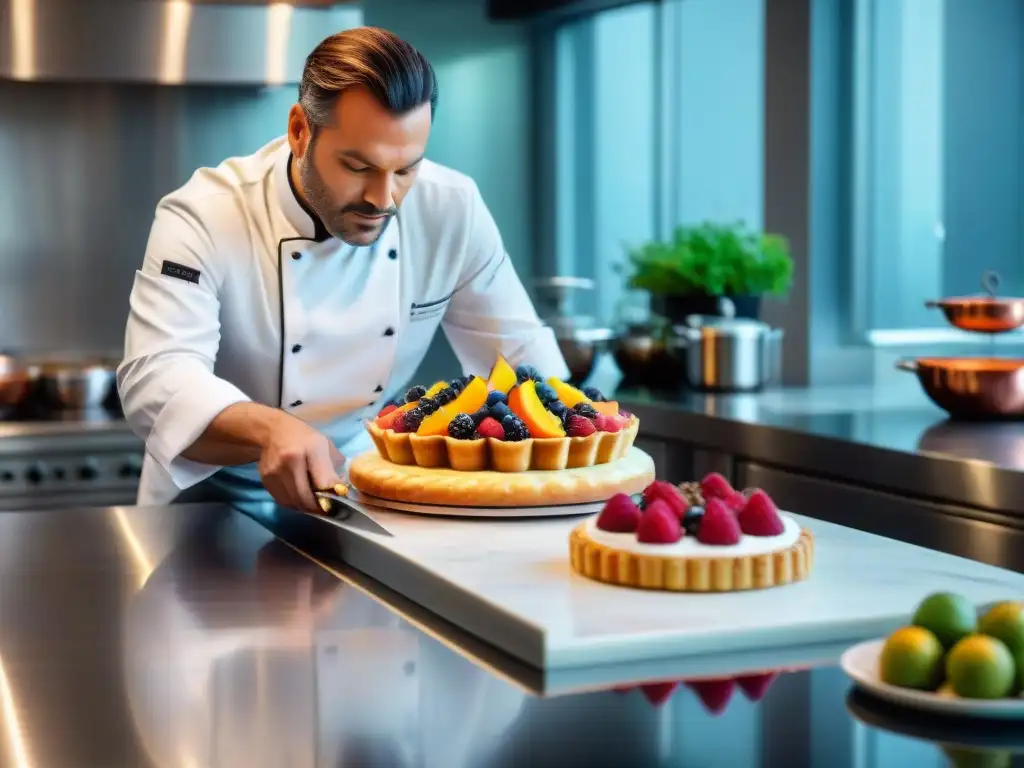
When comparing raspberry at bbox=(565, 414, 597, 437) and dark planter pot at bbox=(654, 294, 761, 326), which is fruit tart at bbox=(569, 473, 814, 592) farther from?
dark planter pot at bbox=(654, 294, 761, 326)

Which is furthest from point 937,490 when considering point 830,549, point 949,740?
point 949,740

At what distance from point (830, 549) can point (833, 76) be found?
245 centimetres

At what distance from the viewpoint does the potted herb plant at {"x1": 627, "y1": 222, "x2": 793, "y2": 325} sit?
366 cm

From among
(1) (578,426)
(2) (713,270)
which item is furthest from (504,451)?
(2) (713,270)

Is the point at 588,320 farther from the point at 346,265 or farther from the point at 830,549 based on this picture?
the point at 830,549

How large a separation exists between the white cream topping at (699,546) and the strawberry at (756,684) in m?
0.18

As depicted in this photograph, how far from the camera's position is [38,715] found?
3.80ft

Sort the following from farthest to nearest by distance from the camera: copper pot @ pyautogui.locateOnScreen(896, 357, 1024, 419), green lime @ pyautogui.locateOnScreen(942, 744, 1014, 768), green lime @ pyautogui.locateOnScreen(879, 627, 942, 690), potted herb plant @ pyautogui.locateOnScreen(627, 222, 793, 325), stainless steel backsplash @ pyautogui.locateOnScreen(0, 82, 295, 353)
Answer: stainless steel backsplash @ pyautogui.locateOnScreen(0, 82, 295, 353) < potted herb plant @ pyautogui.locateOnScreen(627, 222, 793, 325) < copper pot @ pyautogui.locateOnScreen(896, 357, 1024, 419) < green lime @ pyautogui.locateOnScreen(879, 627, 942, 690) < green lime @ pyautogui.locateOnScreen(942, 744, 1014, 768)

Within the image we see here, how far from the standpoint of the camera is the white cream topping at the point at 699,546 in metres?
1.37

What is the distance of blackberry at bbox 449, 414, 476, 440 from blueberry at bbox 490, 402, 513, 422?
0.03 meters

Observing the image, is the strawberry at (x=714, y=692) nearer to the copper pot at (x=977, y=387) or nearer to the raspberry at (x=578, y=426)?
the raspberry at (x=578, y=426)

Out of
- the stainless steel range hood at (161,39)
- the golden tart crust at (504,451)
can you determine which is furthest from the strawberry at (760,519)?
the stainless steel range hood at (161,39)

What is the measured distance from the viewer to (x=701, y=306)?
3799mm

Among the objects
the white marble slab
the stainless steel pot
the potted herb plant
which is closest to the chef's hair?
the white marble slab
